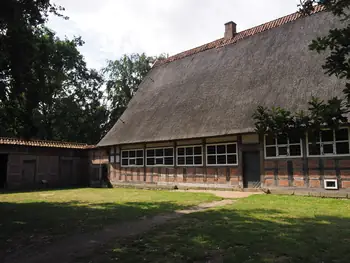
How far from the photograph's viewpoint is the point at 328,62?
346 centimetres

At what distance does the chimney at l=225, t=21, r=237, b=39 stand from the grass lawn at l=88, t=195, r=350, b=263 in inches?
598

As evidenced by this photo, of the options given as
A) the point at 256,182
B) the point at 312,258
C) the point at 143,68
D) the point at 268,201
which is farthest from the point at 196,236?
the point at 143,68

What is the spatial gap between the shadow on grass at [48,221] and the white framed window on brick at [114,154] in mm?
11069

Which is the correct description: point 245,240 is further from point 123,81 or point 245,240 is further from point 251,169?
point 123,81

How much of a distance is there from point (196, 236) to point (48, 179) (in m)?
18.7

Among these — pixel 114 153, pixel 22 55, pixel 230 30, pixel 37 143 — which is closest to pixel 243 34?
pixel 230 30

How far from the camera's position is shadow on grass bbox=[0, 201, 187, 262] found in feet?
19.7

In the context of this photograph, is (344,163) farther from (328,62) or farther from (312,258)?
(328,62)

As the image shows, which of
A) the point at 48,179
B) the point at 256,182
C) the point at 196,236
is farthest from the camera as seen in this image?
the point at 48,179

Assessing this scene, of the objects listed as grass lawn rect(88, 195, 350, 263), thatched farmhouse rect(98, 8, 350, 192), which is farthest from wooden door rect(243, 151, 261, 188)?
grass lawn rect(88, 195, 350, 263)

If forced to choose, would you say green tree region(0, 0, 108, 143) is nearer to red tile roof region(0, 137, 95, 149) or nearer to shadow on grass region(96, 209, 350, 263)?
shadow on grass region(96, 209, 350, 263)

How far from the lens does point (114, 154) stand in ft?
70.5

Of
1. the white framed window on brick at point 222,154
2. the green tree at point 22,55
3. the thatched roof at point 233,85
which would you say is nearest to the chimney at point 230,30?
the thatched roof at point 233,85

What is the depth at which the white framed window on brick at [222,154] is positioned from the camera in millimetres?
14949
